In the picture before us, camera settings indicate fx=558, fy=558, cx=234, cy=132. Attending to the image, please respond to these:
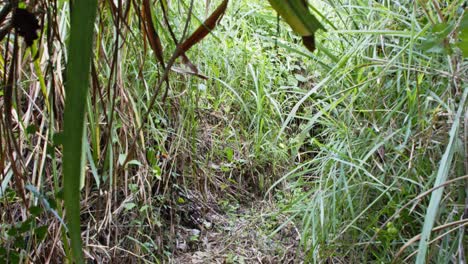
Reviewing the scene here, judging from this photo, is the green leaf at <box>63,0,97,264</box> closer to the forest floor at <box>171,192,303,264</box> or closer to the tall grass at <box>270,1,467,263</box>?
the tall grass at <box>270,1,467,263</box>

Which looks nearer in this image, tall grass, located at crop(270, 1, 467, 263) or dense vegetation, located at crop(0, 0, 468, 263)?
dense vegetation, located at crop(0, 0, 468, 263)

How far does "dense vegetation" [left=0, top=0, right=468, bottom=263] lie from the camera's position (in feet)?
3.34

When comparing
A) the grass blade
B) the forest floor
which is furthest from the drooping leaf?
the forest floor

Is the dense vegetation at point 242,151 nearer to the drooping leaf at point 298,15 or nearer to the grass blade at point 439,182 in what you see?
the grass blade at point 439,182

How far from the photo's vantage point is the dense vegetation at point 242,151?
1.02 metres

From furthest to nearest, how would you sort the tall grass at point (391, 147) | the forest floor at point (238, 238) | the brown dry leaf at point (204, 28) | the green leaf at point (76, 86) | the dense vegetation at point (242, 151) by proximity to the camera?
the forest floor at point (238, 238) → the tall grass at point (391, 147) → the dense vegetation at point (242, 151) → the brown dry leaf at point (204, 28) → the green leaf at point (76, 86)

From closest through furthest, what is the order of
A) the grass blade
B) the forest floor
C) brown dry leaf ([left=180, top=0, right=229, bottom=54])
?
brown dry leaf ([left=180, top=0, right=229, bottom=54]) < the grass blade < the forest floor

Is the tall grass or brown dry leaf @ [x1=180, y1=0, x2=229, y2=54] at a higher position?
brown dry leaf @ [x1=180, y1=0, x2=229, y2=54]

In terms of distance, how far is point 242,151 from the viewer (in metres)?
2.13

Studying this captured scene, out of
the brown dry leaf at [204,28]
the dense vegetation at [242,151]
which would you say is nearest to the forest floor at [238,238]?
the dense vegetation at [242,151]

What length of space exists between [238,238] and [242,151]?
1.43ft

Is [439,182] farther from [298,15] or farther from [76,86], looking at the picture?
[76,86]

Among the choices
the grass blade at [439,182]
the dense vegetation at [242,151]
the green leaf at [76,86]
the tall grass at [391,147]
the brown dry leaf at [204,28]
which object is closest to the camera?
the green leaf at [76,86]

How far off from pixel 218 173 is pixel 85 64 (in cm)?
179
